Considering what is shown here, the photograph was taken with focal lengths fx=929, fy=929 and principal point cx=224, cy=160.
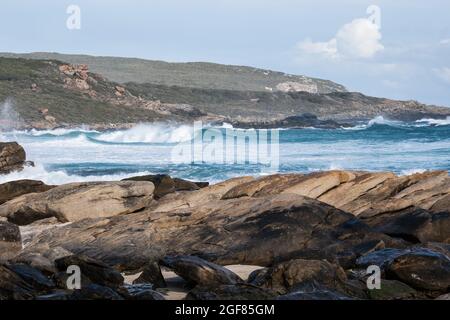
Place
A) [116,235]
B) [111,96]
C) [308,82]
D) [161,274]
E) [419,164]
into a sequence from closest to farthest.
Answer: [161,274] < [116,235] < [419,164] < [111,96] < [308,82]

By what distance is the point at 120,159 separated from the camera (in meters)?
37.3

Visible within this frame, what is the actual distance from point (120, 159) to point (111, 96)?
5247 centimetres

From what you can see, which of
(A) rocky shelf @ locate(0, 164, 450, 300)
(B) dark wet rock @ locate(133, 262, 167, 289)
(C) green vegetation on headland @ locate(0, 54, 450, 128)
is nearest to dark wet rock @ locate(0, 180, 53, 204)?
(A) rocky shelf @ locate(0, 164, 450, 300)

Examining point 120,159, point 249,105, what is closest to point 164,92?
point 249,105

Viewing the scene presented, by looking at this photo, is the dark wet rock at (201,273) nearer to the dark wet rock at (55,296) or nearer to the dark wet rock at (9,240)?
the dark wet rock at (55,296)

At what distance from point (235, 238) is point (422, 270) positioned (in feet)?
10.6

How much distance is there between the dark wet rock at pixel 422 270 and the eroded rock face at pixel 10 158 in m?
15.5

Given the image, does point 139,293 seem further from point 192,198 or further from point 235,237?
point 192,198

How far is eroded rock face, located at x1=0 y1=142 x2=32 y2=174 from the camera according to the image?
24234 mm

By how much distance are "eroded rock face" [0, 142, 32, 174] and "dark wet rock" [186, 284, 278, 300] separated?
616 inches

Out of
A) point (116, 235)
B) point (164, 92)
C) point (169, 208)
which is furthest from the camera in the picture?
point (164, 92)

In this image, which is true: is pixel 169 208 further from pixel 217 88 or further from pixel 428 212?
pixel 217 88

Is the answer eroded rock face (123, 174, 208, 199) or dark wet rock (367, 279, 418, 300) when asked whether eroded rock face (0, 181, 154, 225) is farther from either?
dark wet rock (367, 279, 418, 300)

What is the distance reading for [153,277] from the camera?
1072 cm
